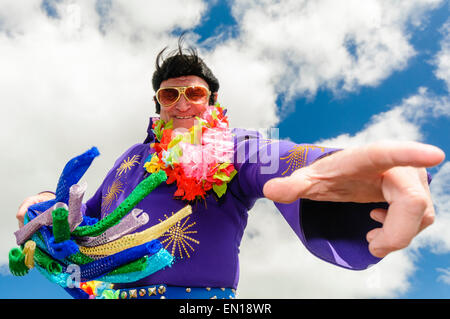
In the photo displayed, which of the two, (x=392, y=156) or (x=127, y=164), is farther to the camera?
(x=127, y=164)

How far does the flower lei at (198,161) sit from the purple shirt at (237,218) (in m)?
0.06

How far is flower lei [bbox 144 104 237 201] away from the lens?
210cm

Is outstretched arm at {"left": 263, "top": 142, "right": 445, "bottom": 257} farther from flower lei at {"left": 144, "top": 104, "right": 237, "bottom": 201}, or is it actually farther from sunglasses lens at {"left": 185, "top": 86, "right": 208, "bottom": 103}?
sunglasses lens at {"left": 185, "top": 86, "right": 208, "bottom": 103}

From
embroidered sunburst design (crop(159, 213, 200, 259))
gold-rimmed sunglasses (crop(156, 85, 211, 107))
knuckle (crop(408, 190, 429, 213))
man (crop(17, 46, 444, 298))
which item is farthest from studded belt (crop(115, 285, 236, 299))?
knuckle (crop(408, 190, 429, 213))

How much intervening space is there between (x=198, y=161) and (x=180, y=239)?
424mm

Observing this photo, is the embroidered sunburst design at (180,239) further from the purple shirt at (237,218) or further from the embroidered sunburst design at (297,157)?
the embroidered sunburst design at (297,157)

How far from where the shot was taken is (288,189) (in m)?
1.15

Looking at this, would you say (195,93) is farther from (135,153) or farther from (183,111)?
(135,153)

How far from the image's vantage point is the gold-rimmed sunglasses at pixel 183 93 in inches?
98.7

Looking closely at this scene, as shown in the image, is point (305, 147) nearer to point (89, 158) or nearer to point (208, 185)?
point (208, 185)

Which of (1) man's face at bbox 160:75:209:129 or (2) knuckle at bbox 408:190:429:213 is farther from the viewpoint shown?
(1) man's face at bbox 160:75:209:129

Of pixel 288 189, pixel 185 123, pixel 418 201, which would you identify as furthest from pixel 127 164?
pixel 418 201

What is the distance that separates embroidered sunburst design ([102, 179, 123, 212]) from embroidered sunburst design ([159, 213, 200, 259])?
0.45 m

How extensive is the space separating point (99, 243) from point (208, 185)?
0.63 m
